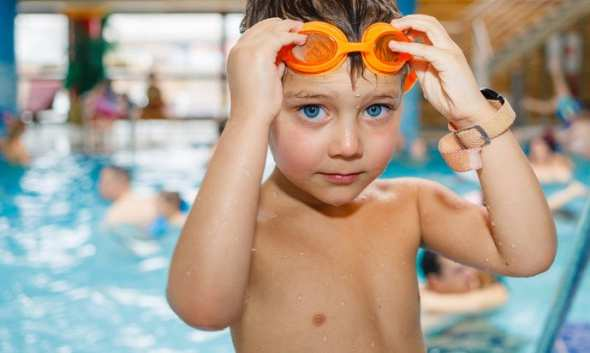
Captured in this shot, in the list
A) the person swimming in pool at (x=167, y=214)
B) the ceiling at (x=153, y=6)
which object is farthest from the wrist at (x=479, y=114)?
the ceiling at (x=153, y=6)

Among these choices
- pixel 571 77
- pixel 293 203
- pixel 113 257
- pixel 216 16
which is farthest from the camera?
pixel 216 16

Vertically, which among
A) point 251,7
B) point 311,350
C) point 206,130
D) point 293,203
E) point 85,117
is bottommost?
point 206,130

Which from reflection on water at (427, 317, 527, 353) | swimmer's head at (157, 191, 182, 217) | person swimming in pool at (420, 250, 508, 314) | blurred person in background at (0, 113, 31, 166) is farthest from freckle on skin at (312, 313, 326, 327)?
blurred person in background at (0, 113, 31, 166)

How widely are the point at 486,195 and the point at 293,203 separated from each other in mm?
406

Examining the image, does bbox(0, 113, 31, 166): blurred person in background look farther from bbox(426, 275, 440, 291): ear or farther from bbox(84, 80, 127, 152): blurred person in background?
bbox(426, 275, 440, 291): ear

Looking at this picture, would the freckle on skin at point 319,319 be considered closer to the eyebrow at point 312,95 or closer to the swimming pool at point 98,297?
the eyebrow at point 312,95

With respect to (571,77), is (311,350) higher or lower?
higher

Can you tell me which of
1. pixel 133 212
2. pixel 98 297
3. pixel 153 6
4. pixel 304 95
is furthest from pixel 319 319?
pixel 153 6

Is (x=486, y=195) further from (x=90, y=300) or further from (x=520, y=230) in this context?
(x=90, y=300)

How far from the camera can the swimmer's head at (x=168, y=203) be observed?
20.5ft

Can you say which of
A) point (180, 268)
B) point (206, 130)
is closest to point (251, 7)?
point (180, 268)

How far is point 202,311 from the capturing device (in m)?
1.32

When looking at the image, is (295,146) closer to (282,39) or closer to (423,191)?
(282,39)

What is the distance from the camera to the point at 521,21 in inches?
564
